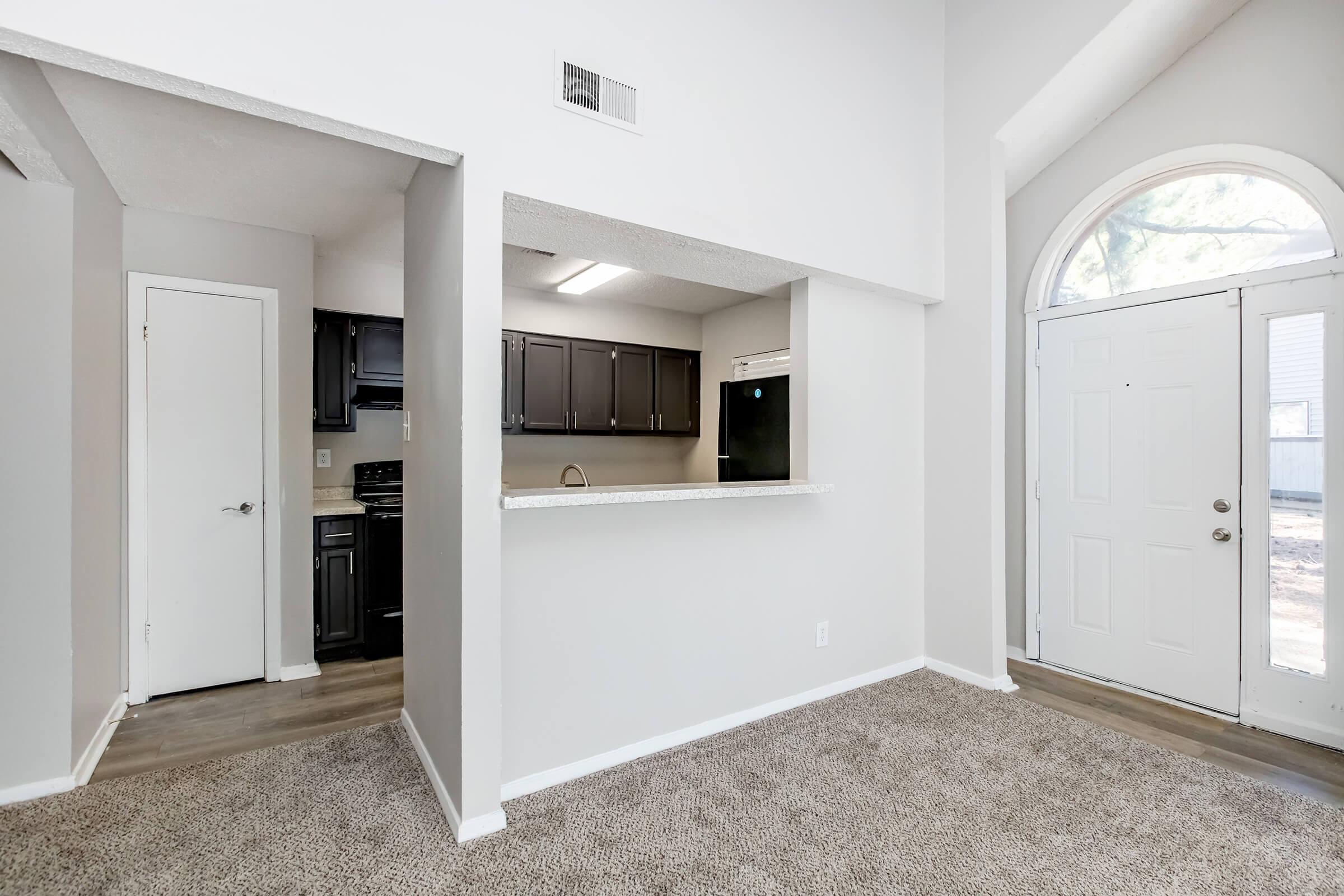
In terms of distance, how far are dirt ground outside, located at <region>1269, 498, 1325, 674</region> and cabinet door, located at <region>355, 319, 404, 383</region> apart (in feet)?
15.5

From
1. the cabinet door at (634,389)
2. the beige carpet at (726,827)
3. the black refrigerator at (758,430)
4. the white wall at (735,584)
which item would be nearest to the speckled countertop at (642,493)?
the white wall at (735,584)

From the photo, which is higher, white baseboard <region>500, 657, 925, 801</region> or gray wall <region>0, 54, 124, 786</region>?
gray wall <region>0, 54, 124, 786</region>

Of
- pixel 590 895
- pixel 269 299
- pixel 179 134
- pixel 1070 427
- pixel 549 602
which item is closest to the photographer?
pixel 590 895

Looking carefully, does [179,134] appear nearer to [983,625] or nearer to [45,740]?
[45,740]

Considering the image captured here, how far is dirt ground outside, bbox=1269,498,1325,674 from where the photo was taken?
2.75 m

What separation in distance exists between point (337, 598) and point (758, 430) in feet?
8.64

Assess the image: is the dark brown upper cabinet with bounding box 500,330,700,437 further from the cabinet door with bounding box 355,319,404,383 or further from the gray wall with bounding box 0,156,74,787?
the gray wall with bounding box 0,156,74,787

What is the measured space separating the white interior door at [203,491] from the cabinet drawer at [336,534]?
1.05ft

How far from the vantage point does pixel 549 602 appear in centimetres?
237

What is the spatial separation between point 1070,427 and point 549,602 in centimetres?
306

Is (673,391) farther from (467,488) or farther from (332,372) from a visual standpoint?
(467,488)

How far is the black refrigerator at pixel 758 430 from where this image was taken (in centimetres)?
337

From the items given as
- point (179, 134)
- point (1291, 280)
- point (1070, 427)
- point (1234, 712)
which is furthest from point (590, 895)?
point (1291, 280)

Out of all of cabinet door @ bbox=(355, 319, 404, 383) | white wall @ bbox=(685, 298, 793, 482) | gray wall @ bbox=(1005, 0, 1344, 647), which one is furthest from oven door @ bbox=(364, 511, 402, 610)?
gray wall @ bbox=(1005, 0, 1344, 647)
